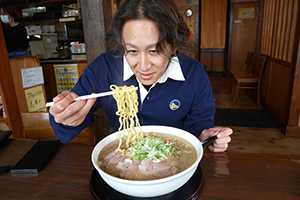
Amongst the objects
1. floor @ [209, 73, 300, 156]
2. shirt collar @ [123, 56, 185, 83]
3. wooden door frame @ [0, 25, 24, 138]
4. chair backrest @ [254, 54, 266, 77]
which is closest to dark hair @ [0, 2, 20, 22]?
wooden door frame @ [0, 25, 24, 138]

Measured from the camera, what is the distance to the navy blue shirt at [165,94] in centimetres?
153

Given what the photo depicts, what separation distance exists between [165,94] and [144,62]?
454mm

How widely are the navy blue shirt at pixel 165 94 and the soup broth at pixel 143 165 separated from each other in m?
0.58

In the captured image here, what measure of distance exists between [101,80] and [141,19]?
649mm

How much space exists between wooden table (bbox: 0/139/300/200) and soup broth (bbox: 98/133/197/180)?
0.42 feet

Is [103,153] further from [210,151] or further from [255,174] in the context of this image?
[255,174]

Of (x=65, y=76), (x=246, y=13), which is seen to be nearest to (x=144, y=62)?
(x=65, y=76)

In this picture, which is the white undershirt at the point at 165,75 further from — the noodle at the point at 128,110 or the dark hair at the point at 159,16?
the noodle at the point at 128,110

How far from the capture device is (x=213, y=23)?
27.9 feet

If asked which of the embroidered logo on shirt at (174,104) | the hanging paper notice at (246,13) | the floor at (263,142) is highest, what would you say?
the hanging paper notice at (246,13)

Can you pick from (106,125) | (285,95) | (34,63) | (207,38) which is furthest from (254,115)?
(207,38)

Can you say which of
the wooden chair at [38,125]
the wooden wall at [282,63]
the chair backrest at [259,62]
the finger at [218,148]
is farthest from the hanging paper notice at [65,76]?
the chair backrest at [259,62]

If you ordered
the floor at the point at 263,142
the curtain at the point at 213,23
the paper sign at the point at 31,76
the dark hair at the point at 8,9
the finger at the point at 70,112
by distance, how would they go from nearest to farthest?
the finger at the point at 70,112 → the floor at the point at 263,142 → the paper sign at the point at 31,76 → the dark hair at the point at 8,9 → the curtain at the point at 213,23

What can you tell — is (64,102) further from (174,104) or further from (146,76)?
(174,104)
